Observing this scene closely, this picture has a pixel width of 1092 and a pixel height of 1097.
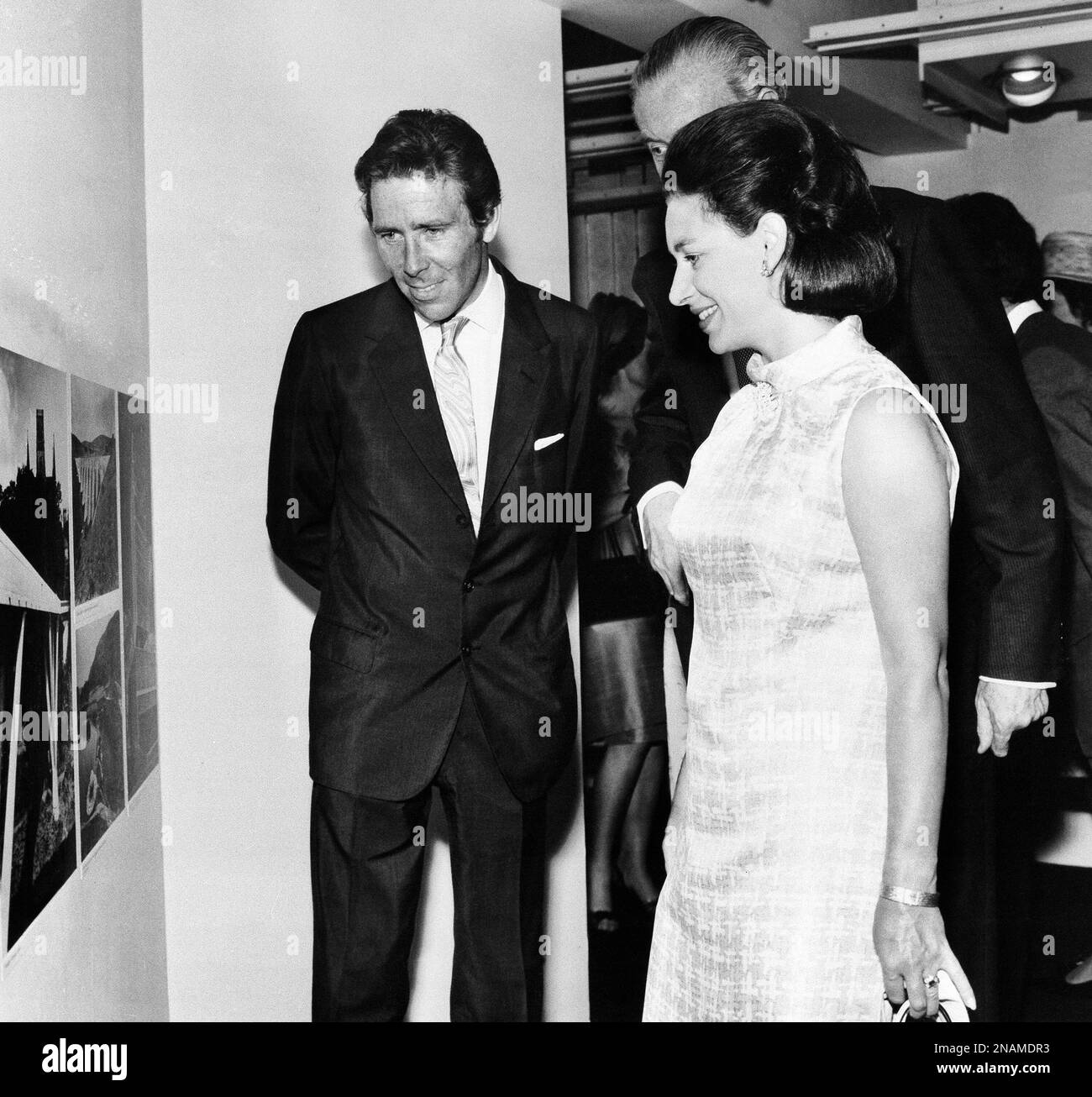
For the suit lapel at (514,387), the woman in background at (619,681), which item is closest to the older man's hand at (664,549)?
the suit lapel at (514,387)

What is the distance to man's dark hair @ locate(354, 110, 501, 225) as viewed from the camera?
225cm

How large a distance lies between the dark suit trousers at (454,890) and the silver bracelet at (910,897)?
1069 mm

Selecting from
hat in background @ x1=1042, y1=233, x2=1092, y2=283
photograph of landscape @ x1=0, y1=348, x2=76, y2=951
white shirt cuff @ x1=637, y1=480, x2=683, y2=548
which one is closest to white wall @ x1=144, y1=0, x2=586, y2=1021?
photograph of landscape @ x1=0, y1=348, x2=76, y2=951

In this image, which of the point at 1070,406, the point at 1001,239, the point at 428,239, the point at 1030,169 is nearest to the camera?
the point at 428,239

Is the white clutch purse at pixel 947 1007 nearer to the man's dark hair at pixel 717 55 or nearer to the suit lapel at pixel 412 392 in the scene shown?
the suit lapel at pixel 412 392

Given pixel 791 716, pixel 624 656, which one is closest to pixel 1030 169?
pixel 624 656

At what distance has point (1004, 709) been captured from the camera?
1.98 m

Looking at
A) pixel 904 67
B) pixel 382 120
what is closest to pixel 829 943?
pixel 382 120

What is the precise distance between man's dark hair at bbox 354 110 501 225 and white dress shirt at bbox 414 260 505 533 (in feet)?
0.55

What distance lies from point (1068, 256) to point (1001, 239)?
1.27 metres

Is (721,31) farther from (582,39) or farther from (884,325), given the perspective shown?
(582,39)

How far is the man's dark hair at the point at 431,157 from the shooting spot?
88.5 inches

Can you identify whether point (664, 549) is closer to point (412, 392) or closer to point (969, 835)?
point (412, 392)
